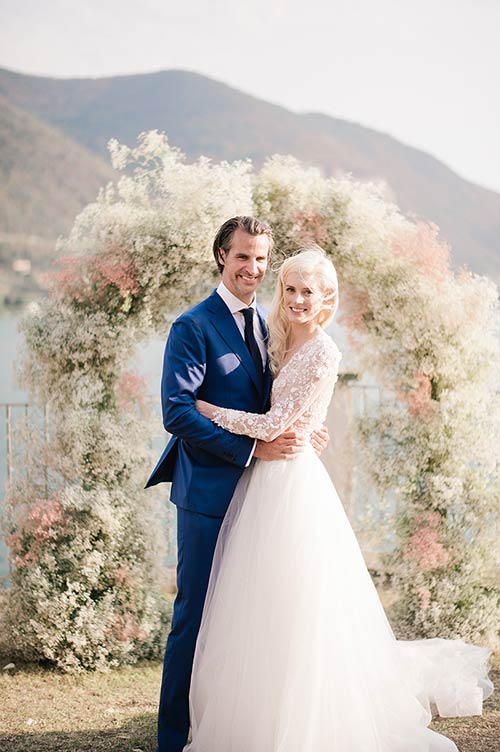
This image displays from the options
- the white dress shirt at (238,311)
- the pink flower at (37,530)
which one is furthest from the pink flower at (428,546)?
the pink flower at (37,530)

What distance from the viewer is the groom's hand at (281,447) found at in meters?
2.70

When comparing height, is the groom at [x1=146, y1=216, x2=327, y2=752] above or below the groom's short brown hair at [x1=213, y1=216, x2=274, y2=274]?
below

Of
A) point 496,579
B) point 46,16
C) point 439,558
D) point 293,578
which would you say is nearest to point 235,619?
point 293,578

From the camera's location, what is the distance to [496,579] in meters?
4.07

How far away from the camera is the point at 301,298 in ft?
8.83

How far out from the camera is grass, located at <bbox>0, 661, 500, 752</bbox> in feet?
10.0

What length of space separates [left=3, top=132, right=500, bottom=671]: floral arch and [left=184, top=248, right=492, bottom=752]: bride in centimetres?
128

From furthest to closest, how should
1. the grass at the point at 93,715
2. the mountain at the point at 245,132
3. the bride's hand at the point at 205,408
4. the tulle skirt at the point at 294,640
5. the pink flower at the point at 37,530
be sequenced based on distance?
the mountain at the point at 245,132 → the pink flower at the point at 37,530 → the grass at the point at 93,715 → the bride's hand at the point at 205,408 → the tulle skirt at the point at 294,640

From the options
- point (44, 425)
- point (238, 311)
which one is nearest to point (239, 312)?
point (238, 311)

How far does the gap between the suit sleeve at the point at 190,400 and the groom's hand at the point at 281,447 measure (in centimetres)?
6

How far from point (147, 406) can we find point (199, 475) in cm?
149

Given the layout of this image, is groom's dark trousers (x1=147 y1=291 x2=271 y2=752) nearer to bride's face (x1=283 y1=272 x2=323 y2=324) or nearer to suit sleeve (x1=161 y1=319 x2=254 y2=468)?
suit sleeve (x1=161 y1=319 x2=254 y2=468)

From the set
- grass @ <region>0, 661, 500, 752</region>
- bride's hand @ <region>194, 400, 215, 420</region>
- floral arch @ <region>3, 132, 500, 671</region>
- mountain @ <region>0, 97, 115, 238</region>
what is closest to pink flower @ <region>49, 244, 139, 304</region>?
floral arch @ <region>3, 132, 500, 671</region>

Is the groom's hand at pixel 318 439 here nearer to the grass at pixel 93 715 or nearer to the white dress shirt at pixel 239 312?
the white dress shirt at pixel 239 312
